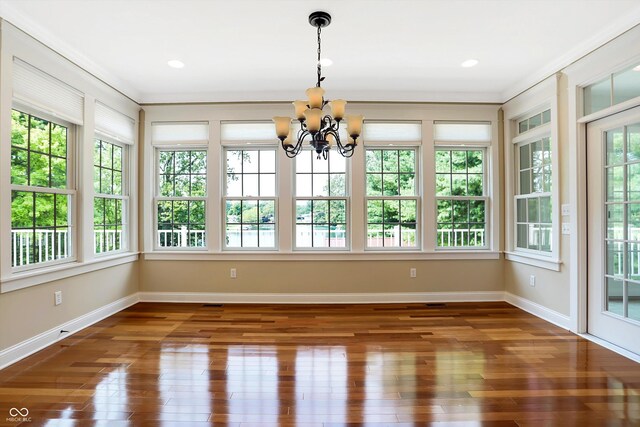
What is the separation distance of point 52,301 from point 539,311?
5066 millimetres

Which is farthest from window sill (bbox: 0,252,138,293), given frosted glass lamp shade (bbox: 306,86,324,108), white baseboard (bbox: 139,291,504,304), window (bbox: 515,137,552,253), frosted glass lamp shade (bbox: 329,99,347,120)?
window (bbox: 515,137,552,253)

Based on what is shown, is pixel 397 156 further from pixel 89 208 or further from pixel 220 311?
pixel 89 208

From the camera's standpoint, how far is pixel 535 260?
3.95 metres

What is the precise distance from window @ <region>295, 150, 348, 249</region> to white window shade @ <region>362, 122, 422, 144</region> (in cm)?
50

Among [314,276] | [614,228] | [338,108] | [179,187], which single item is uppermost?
[338,108]

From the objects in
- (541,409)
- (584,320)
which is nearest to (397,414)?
(541,409)

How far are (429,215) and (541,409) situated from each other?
2.70 m

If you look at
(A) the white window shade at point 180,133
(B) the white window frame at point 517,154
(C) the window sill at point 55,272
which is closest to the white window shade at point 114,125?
(A) the white window shade at point 180,133

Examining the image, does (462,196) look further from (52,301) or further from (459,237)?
(52,301)

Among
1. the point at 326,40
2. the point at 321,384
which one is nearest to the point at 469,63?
Result: the point at 326,40

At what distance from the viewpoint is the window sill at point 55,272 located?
8.87ft

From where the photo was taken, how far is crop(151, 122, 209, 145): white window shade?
4512 mm

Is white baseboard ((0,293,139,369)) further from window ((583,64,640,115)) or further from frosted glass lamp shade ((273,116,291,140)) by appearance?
window ((583,64,640,115))

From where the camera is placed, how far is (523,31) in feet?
9.82
